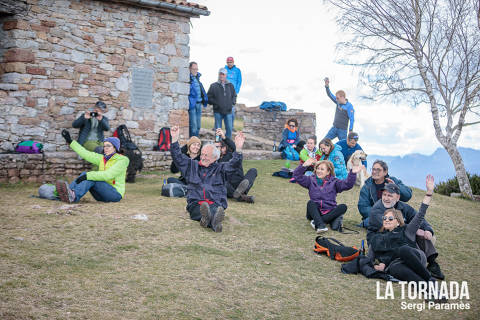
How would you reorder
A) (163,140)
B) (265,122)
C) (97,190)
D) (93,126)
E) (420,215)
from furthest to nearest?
(265,122)
(163,140)
(93,126)
(97,190)
(420,215)

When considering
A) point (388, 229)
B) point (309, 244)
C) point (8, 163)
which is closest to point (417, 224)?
point (388, 229)

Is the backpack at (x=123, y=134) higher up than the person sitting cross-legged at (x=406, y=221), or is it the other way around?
the backpack at (x=123, y=134)

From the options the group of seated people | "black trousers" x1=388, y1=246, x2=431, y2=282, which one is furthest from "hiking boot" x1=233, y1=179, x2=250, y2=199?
"black trousers" x1=388, y1=246, x2=431, y2=282

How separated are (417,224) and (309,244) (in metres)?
1.53

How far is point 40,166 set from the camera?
913 centimetres

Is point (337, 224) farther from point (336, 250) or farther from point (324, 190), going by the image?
point (336, 250)

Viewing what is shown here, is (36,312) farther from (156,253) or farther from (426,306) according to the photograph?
(426,306)

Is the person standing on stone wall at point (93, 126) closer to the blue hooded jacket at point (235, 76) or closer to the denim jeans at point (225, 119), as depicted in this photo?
the denim jeans at point (225, 119)

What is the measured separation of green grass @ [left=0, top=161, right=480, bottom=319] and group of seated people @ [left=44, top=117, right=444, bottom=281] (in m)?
0.25

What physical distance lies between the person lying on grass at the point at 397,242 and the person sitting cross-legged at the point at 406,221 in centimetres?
20

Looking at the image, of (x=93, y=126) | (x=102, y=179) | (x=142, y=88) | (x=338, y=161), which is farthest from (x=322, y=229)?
(x=142, y=88)

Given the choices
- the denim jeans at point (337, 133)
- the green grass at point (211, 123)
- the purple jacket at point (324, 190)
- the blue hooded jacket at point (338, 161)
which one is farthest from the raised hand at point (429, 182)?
the green grass at point (211, 123)

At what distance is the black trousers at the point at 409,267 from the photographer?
4.48 m

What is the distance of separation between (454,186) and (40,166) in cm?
1337
